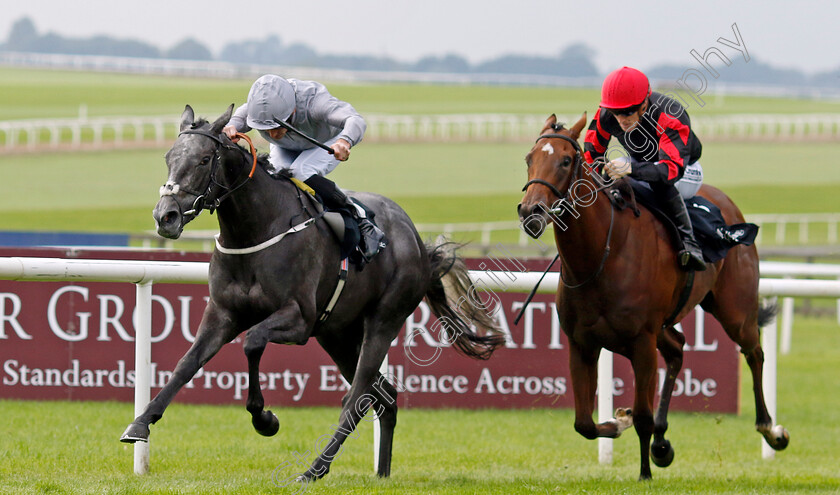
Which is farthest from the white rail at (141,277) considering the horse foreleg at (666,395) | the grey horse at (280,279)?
the grey horse at (280,279)

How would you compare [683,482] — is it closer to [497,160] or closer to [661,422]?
[661,422]

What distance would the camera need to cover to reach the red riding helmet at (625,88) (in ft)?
16.8

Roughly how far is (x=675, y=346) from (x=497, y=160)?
122 ft

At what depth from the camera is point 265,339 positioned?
452 cm

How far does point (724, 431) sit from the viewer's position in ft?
26.1

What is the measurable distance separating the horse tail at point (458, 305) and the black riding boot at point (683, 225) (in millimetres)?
1085

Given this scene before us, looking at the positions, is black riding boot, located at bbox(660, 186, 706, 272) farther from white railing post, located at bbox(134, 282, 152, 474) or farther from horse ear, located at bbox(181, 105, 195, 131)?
white railing post, located at bbox(134, 282, 152, 474)

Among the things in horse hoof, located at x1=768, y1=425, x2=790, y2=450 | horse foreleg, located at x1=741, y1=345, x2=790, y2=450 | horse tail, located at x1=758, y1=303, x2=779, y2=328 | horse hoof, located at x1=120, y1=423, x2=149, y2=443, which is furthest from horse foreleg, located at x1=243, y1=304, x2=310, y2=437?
horse tail, located at x1=758, y1=303, x2=779, y2=328

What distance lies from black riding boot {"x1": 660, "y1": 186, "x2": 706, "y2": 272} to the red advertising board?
96.9 inches

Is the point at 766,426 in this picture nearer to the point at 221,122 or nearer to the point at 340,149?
the point at 340,149

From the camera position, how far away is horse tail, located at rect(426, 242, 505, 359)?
230 inches

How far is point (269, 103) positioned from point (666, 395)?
105 inches

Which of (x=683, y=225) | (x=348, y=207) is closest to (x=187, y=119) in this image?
(x=348, y=207)

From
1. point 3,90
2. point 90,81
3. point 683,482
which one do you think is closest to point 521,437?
point 683,482
